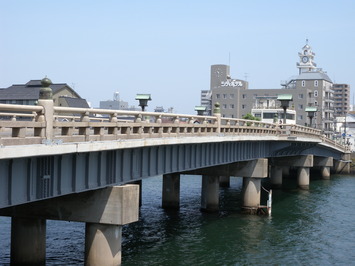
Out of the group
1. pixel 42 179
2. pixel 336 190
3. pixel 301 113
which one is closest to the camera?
pixel 42 179

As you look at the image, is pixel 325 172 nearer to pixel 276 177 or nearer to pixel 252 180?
pixel 276 177

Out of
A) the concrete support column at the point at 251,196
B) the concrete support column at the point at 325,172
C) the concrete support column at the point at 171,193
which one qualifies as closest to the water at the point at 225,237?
the concrete support column at the point at 171,193

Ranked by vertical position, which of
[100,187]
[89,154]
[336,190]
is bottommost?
[336,190]

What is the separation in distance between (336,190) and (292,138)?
17.5m

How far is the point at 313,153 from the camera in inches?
2781

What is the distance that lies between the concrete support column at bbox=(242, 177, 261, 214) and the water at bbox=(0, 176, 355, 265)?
1.11 meters

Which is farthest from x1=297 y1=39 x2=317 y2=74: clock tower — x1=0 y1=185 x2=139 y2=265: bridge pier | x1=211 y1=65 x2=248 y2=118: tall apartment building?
x1=0 y1=185 x2=139 y2=265: bridge pier

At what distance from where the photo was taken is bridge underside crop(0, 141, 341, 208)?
58.0 feet

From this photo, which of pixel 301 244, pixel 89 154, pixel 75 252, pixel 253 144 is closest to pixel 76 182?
pixel 89 154

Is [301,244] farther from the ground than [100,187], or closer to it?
closer to it

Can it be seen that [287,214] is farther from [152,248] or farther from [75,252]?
[75,252]

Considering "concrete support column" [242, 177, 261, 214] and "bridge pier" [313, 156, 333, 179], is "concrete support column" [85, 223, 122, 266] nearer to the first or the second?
"concrete support column" [242, 177, 261, 214]

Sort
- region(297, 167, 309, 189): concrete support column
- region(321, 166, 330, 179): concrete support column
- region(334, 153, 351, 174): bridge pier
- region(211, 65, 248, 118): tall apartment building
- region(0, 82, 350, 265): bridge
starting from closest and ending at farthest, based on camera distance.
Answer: region(0, 82, 350, 265): bridge
region(297, 167, 309, 189): concrete support column
region(321, 166, 330, 179): concrete support column
region(334, 153, 351, 174): bridge pier
region(211, 65, 248, 118): tall apartment building

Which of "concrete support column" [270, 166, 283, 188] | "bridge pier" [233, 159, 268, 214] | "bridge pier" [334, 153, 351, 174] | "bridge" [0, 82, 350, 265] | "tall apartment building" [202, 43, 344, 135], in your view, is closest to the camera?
"bridge" [0, 82, 350, 265]
